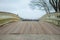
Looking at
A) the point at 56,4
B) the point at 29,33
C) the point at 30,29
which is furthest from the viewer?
the point at 56,4

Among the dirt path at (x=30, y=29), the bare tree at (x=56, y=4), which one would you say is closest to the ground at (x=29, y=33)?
the dirt path at (x=30, y=29)

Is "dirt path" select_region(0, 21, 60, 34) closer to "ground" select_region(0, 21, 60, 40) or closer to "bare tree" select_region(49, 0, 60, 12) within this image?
"ground" select_region(0, 21, 60, 40)

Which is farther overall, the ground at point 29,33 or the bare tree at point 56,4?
the bare tree at point 56,4

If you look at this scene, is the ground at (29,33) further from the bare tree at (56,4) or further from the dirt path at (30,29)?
the bare tree at (56,4)

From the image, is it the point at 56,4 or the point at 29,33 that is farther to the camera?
the point at 56,4

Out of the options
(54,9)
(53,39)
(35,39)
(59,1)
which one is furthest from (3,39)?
(54,9)

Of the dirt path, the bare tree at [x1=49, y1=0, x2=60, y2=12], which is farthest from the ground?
the bare tree at [x1=49, y1=0, x2=60, y2=12]

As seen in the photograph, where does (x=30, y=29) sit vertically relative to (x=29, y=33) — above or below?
below

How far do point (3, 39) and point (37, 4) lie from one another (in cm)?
984

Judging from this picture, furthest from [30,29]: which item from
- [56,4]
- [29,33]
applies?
[56,4]

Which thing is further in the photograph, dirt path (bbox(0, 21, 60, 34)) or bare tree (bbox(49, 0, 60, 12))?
bare tree (bbox(49, 0, 60, 12))

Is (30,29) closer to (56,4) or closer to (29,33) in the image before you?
(29,33)

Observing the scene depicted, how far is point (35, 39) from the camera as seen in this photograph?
2.50 m

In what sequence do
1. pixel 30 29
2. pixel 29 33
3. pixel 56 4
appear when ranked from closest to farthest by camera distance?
pixel 29 33 → pixel 30 29 → pixel 56 4
